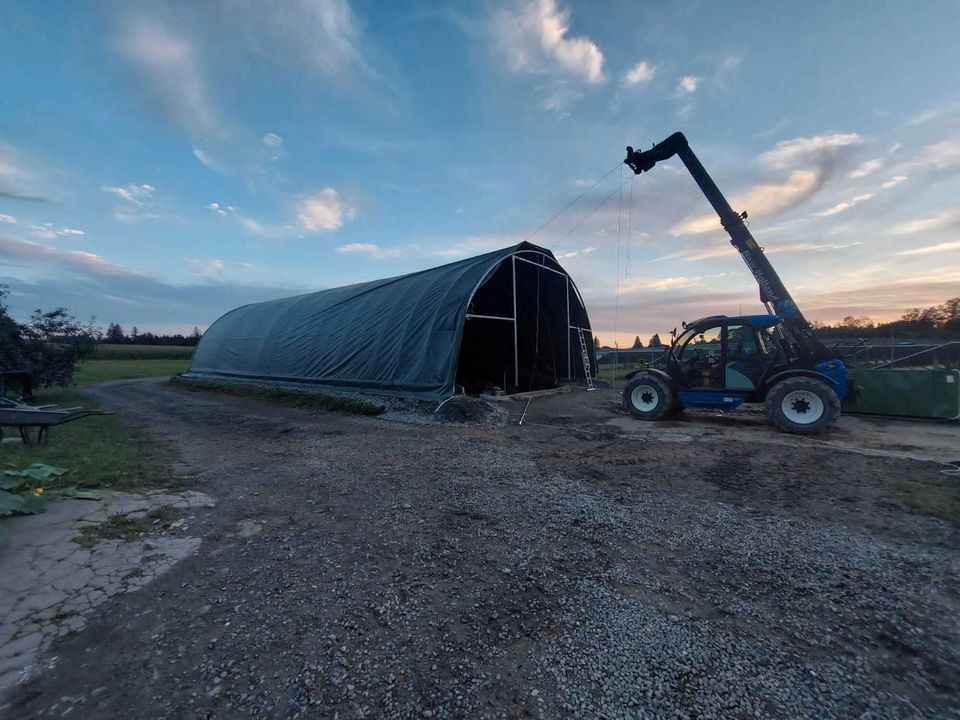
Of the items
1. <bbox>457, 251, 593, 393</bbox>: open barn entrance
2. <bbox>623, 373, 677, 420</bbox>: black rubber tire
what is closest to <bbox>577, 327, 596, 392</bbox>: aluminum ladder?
<bbox>457, 251, 593, 393</bbox>: open barn entrance

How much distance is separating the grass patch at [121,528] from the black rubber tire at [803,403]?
1004cm

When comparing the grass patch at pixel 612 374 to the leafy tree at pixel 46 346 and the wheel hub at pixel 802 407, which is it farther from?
the leafy tree at pixel 46 346

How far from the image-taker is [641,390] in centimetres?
1007

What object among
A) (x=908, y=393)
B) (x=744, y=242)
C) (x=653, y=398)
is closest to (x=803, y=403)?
(x=653, y=398)

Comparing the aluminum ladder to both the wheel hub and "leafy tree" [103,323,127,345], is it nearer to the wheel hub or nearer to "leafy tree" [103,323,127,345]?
the wheel hub

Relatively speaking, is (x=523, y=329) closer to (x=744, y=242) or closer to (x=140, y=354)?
(x=744, y=242)

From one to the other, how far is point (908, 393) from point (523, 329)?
382 inches

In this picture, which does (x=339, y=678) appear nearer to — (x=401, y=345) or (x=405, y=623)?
(x=405, y=623)

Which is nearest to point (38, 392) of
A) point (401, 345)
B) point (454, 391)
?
point (401, 345)

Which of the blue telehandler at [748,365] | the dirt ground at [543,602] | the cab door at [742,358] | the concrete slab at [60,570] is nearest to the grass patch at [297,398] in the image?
the dirt ground at [543,602]

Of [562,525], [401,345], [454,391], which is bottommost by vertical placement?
[562,525]

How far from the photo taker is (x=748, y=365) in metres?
8.83

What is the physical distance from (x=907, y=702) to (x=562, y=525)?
2326 mm

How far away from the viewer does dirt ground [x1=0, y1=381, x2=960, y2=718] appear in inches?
76.5
